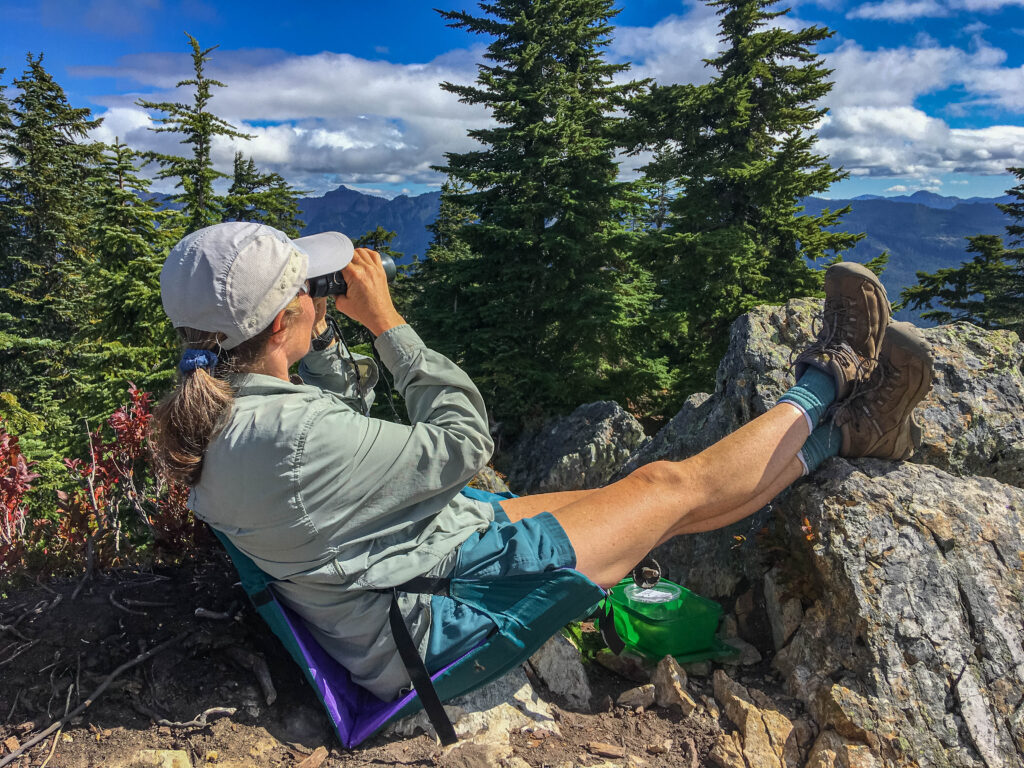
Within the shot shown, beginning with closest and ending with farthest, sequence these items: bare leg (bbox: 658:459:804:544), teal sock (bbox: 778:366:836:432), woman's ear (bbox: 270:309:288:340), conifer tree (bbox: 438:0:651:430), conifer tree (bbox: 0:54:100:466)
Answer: woman's ear (bbox: 270:309:288:340), bare leg (bbox: 658:459:804:544), teal sock (bbox: 778:366:836:432), conifer tree (bbox: 438:0:651:430), conifer tree (bbox: 0:54:100:466)

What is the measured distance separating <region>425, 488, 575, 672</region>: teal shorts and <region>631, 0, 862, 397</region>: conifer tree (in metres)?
10.2

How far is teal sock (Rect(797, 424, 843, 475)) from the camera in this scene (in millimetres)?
3162

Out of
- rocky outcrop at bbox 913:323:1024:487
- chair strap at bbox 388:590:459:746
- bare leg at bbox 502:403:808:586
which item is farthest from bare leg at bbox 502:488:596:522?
rocky outcrop at bbox 913:323:1024:487

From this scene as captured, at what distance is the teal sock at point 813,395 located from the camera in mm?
3070

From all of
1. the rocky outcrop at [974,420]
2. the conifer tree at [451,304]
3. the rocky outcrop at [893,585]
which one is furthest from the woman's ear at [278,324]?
the conifer tree at [451,304]

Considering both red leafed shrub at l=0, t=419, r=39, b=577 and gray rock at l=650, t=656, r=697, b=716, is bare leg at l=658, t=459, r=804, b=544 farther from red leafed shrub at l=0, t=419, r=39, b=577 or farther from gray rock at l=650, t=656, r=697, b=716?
red leafed shrub at l=0, t=419, r=39, b=577

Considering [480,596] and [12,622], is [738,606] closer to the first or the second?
[480,596]

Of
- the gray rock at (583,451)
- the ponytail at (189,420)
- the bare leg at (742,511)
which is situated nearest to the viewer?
the ponytail at (189,420)

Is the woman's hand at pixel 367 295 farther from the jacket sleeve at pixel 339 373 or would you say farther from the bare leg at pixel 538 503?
the bare leg at pixel 538 503

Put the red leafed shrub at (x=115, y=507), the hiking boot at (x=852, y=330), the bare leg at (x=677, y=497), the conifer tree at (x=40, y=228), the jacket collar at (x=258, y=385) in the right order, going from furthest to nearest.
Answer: the conifer tree at (x=40, y=228)
the hiking boot at (x=852, y=330)
the red leafed shrub at (x=115, y=507)
the bare leg at (x=677, y=497)
the jacket collar at (x=258, y=385)

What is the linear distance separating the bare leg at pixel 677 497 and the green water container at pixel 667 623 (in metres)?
0.52

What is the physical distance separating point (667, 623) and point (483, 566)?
1.25 meters

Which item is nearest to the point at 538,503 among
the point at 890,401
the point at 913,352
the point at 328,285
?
the point at 328,285

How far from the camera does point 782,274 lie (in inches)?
521
